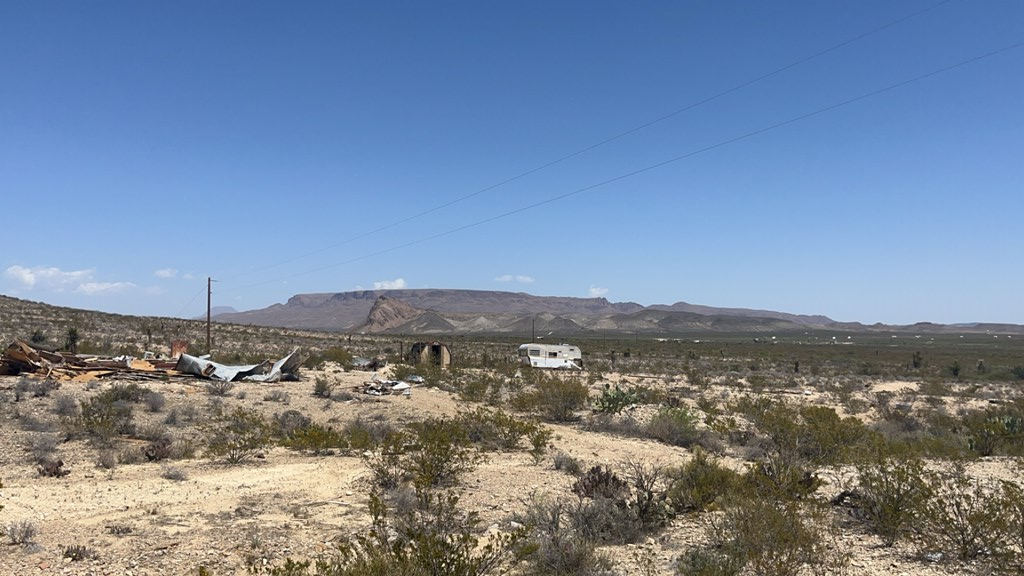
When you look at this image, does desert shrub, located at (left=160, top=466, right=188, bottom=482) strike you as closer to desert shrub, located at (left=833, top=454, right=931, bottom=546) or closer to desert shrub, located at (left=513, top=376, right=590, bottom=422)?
desert shrub, located at (left=833, top=454, right=931, bottom=546)

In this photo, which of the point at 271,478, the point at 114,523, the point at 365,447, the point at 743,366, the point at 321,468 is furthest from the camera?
the point at 743,366

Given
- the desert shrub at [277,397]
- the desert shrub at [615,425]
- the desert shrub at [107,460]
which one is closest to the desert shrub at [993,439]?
the desert shrub at [615,425]

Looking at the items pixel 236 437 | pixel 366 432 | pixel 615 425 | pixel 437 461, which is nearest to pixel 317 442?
pixel 366 432

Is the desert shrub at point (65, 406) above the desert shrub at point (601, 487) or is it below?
above

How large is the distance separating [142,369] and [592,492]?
770 inches

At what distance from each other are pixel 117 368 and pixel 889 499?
75.3 ft

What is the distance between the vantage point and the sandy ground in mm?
6398

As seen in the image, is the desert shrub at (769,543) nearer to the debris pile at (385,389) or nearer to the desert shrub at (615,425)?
the desert shrub at (615,425)

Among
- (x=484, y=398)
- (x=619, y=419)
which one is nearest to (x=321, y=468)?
(x=619, y=419)

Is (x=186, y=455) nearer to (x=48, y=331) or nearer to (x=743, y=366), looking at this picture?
(x=48, y=331)

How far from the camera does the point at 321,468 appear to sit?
1085 cm

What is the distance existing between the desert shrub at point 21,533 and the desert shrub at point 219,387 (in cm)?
1235

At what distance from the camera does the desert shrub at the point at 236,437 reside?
1134 centimetres

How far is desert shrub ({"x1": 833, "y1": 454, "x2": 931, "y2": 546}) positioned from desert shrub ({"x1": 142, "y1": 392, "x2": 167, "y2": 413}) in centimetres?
1546
